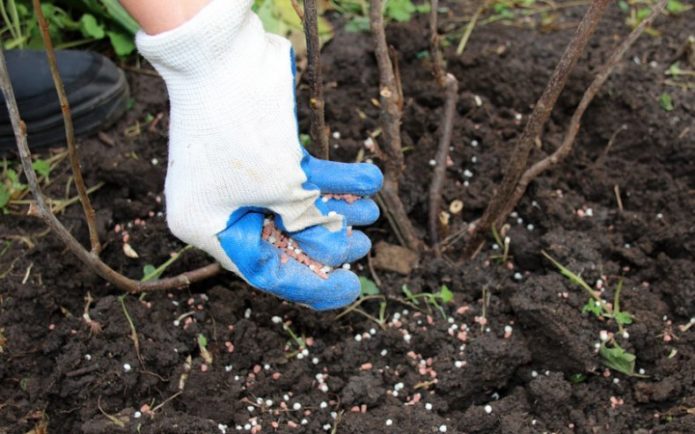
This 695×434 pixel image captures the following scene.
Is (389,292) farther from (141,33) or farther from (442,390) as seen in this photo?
(141,33)

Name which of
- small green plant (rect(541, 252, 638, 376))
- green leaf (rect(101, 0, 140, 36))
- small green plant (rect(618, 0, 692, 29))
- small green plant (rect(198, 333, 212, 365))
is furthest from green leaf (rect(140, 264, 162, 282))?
small green plant (rect(618, 0, 692, 29))

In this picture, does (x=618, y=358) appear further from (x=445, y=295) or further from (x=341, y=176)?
(x=341, y=176)

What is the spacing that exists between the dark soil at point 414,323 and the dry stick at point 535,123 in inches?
3.7

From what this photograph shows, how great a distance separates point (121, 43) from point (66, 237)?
1036mm

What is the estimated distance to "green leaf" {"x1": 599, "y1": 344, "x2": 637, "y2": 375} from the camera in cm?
172

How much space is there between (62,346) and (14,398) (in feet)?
0.48

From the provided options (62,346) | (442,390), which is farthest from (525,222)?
(62,346)

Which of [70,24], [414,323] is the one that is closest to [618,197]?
[414,323]

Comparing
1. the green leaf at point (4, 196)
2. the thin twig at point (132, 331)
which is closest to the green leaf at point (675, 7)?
the thin twig at point (132, 331)

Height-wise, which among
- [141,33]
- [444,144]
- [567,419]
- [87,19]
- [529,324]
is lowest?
[567,419]

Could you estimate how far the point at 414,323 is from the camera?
6.01 ft

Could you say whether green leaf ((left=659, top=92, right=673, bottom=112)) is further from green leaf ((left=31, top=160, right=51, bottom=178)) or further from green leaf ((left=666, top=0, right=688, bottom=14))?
green leaf ((left=31, top=160, right=51, bottom=178))

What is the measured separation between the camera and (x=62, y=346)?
178 centimetres

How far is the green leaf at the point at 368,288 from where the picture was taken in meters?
1.90
